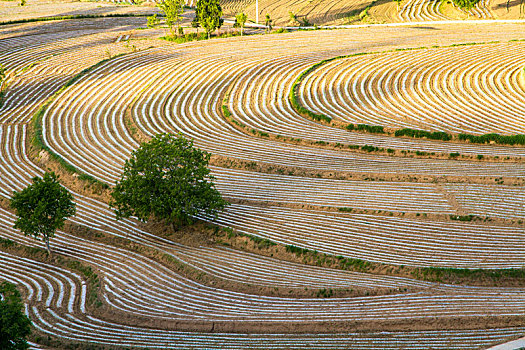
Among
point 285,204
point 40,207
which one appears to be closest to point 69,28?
point 40,207

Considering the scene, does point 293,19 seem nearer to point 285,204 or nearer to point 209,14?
point 209,14

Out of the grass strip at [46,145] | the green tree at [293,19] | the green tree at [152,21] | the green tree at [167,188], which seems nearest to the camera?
the green tree at [167,188]

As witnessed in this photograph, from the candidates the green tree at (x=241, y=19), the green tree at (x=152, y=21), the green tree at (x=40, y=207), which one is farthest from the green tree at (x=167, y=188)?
the green tree at (x=152, y=21)

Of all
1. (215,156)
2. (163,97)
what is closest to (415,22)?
(163,97)

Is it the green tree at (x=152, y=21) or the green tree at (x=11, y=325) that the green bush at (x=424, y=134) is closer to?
the green tree at (x=11, y=325)

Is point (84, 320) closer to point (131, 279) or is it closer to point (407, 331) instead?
point (131, 279)
